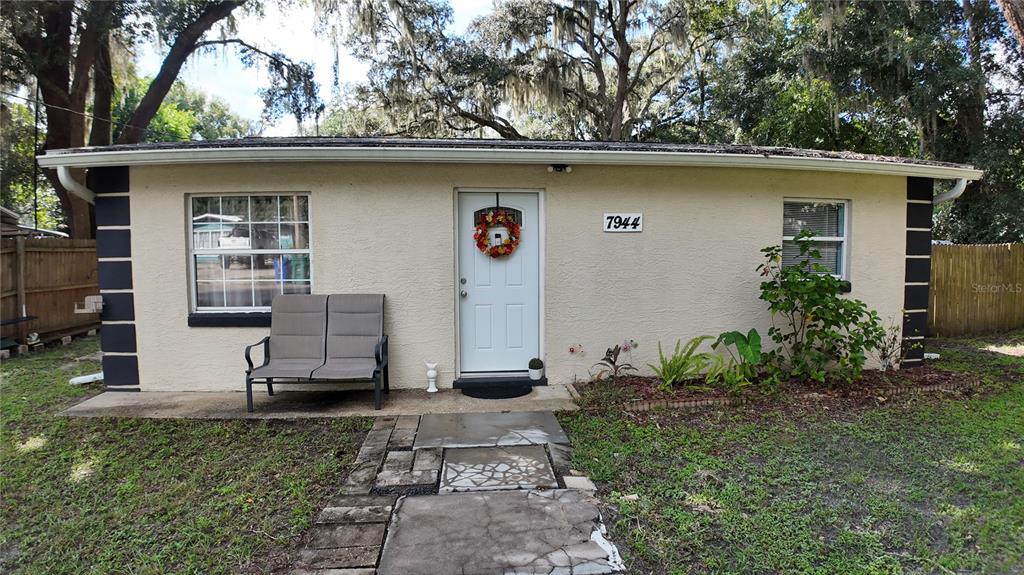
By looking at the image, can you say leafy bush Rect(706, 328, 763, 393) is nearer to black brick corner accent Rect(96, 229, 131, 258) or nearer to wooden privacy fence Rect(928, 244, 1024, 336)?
wooden privacy fence Rect(928, 244, 1024, 336)

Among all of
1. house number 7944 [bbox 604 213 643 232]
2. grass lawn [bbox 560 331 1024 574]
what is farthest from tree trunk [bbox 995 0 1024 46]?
house number 7944 [bbox 604 213 643 232]

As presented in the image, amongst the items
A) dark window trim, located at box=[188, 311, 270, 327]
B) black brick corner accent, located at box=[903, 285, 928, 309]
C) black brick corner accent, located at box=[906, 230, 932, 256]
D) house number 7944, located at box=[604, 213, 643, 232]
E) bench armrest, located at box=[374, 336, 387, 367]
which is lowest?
bench armrest, located at box=[374, 336, 387, 367]

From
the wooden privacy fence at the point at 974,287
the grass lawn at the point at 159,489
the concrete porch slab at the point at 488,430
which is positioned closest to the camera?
the grass lawn at the point at 159,489

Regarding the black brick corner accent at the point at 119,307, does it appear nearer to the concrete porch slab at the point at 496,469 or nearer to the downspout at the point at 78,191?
the downspout at the point at 78,191

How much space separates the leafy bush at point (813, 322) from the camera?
4.69 meters

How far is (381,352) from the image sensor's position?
446 cm

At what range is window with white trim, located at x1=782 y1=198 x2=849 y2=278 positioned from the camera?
214 inches

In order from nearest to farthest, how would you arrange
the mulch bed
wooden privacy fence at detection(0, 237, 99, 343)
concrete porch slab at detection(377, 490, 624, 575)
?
concrete porch slab at detection(377, 490, 624, 575)
the mulch bed
wooden privacy fence at detection(0, 237, 99, 343)

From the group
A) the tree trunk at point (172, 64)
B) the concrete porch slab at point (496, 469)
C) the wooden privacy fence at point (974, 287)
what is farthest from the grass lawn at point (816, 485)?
the tree trunk at point (172, 64)

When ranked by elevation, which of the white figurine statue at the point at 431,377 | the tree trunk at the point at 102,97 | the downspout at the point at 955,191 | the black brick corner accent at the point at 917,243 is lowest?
the white figurine statue at the point at 431,377

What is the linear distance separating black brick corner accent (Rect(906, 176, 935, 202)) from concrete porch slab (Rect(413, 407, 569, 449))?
491 cm

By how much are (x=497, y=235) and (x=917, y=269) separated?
16.1ft

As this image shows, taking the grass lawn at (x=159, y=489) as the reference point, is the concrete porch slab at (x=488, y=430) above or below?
above

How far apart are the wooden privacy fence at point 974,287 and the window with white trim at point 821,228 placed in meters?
4.13
